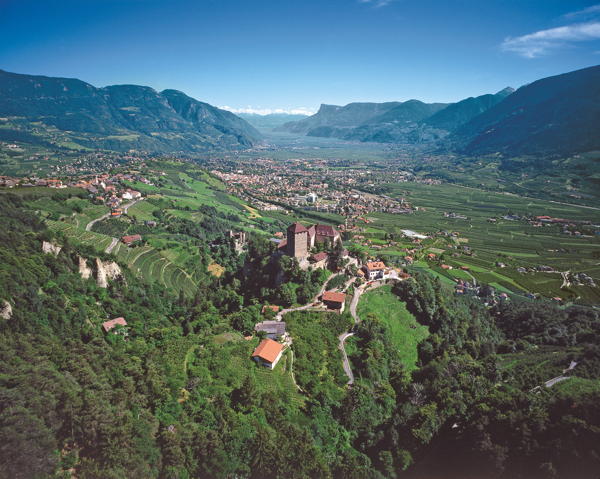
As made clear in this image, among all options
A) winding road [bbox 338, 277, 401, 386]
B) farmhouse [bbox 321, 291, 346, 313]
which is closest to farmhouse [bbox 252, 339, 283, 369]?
winding road [bbox 338, 277, 401, 386]

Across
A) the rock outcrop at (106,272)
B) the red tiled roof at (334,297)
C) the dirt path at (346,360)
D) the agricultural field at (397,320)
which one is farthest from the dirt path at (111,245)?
the agricultural field at (397,320)

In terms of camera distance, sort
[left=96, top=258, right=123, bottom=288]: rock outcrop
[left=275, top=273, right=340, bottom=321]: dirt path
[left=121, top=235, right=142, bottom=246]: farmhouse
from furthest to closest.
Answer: [left=121, top=235, right=142, bottom=246]: farmhouse < [left=96, top=258, right=123, bottom=288]: rock outcrop < [left=275, top=273, right=340, bottom=321]: dirt path

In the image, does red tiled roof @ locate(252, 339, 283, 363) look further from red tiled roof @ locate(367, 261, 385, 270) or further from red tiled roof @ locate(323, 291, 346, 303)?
red tiled roof @ locate(367, 261, 385, 270)

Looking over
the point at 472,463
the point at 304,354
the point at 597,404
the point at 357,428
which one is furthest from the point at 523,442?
the point at 304,354

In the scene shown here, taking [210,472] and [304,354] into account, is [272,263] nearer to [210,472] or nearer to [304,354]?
[304,354]

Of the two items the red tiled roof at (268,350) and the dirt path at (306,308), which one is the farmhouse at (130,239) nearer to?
the dirt path at (306,308)
